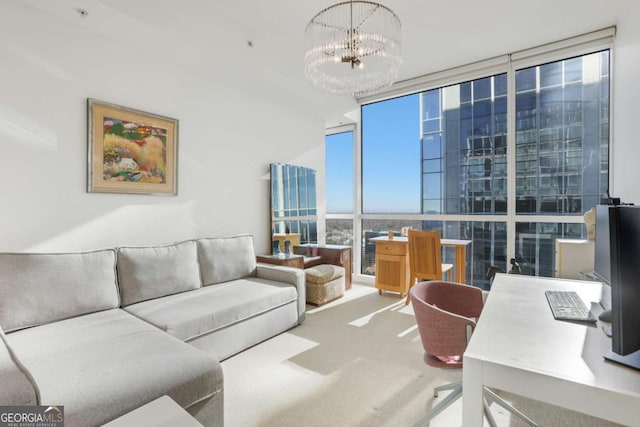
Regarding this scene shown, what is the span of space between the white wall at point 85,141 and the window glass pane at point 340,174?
170 centimetres

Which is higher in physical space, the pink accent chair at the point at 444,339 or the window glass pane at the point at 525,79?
the window glass pane at the point at 525,79

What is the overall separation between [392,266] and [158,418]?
11.6ft

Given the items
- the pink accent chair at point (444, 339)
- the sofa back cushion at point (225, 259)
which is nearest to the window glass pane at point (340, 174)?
the sofa back cushion at point (225, 259)

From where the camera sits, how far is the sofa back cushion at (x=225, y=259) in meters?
3.01

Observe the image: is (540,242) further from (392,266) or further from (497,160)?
(392,266)

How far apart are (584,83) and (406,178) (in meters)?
2.24

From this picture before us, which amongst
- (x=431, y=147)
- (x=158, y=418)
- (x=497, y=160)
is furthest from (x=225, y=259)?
(x=497, y=160)

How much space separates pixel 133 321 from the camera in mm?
2068

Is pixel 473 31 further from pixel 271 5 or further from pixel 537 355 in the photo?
pixel 537 355

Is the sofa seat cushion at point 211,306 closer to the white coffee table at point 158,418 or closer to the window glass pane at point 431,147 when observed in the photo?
the white coffee table at point 158,418

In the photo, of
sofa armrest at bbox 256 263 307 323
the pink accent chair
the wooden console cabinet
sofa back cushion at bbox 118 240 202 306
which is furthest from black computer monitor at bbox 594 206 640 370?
the wooden console cabinet

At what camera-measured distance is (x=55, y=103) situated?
2.31 m

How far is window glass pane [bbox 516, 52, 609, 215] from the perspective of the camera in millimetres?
3342

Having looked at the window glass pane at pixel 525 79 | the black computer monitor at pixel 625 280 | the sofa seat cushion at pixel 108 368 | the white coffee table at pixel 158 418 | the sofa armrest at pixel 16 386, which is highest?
the window glass pane at pixel 525 79
